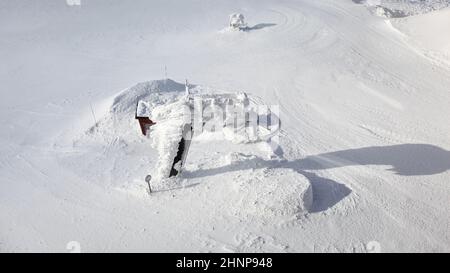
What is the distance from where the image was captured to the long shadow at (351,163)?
10733 millimetres

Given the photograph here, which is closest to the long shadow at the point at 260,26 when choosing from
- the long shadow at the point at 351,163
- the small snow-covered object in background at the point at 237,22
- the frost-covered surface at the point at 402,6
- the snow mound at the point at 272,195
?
the small snow-covered object in background at the point at 237,22

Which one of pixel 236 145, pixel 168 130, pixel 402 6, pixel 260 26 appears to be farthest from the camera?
pixel 402 6

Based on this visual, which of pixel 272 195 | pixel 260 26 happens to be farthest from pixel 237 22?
pixel 272 195

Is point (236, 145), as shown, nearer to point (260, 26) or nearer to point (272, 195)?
point (272, 195)

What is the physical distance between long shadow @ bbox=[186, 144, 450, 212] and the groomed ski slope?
5cm

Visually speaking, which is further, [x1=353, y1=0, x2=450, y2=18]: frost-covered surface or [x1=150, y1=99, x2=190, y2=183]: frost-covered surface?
[x1=353, y1=0, x2=450, y2=18]: frost-covered surface

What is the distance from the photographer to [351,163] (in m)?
11.8

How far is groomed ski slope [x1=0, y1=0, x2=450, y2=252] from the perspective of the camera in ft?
31.9

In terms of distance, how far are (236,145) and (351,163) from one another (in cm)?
375

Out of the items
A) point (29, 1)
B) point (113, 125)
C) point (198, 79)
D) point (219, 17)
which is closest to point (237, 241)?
point (113, 125)

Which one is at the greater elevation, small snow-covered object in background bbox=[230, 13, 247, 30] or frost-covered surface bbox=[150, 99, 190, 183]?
small snow-covered object in background bbox=[230, 13, 247, 30]

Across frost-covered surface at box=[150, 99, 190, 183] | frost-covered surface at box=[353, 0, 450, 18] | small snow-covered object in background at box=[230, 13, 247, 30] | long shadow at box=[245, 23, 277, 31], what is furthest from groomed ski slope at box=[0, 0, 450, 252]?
frost-covered surface at box=[353, 0, 450, 18]

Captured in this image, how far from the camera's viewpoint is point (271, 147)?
1227 cm

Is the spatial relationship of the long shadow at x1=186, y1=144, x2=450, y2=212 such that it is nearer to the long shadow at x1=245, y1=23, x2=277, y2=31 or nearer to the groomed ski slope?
the groomed ski slope
